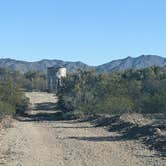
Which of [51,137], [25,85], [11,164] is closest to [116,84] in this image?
[51,137]

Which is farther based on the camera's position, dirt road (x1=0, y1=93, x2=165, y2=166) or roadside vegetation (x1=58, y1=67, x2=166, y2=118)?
roadside vegetation (x1=58, y1=67, x2=166, y2=118)

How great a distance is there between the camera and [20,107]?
83500 millimetres

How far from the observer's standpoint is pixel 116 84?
282 feet

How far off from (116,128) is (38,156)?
2028 cm

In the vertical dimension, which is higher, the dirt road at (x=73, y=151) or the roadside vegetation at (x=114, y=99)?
the roadside vegetation at (x=114, y=99)

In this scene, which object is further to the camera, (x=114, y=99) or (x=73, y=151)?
(x=114, y=99)

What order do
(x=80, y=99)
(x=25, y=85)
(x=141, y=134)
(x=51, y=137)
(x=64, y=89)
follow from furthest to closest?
1. (x=25, y=85)
2. (x=64, y=89)
3. (x=80, y=99)
4. (x=51, y=137)
5. (x=141, y=134)

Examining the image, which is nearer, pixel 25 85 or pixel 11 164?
pixel 11 164

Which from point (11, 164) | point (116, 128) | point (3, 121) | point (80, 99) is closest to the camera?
point (11, 164)

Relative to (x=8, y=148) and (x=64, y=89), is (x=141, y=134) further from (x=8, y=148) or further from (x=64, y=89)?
(x=64, y=89)

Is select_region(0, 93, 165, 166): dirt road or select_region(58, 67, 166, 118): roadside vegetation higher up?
select_region(58, 67, 166, 118): roadside vegetation

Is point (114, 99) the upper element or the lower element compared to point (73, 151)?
upper

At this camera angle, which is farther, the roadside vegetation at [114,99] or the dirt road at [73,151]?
the roadside vegetation at [114,99]

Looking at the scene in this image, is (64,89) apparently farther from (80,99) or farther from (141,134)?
(141,134)
